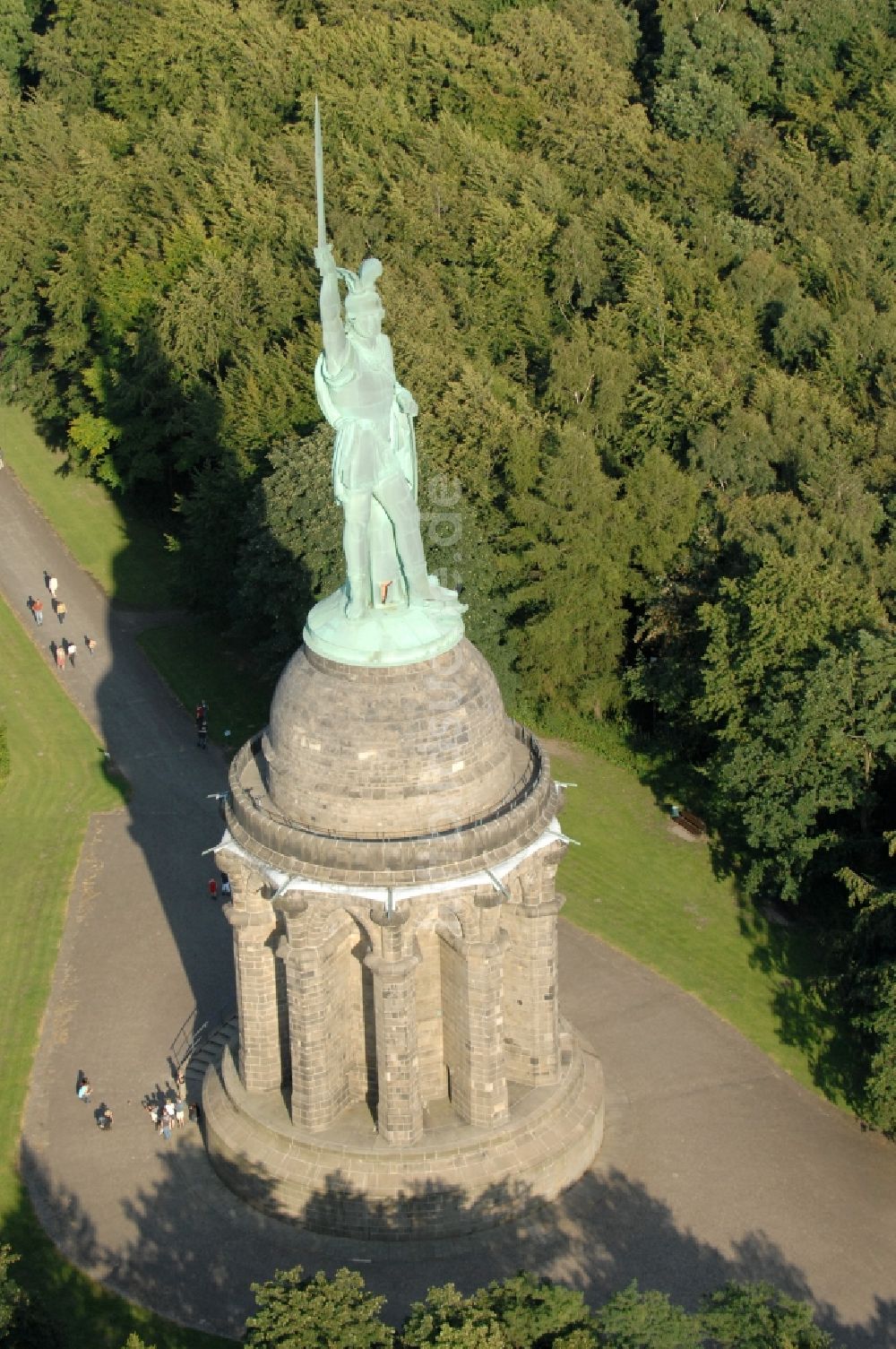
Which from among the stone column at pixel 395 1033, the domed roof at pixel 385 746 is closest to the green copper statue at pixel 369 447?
the domed roof at pixel 385 746

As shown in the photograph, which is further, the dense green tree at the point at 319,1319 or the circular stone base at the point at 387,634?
the circular stone base at the point at 387,634

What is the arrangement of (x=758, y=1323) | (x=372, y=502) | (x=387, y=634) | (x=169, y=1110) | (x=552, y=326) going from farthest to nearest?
(x=552, y=326), (x=169, y=1110), (x=387, y=634), (x=372, y=502), (x=758, y=1323)

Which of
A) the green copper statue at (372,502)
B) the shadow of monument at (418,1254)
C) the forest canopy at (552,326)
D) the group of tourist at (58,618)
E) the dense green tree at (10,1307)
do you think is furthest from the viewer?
the group of tourist at (58,618)

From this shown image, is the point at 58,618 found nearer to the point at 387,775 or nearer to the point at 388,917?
the point at 387,775

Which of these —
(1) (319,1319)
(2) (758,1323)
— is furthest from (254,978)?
(2) (758,1323)

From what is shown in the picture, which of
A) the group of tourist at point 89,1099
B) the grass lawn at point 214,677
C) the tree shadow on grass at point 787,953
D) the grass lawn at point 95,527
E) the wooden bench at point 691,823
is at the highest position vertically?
the tree shadow on grass at point 787,953

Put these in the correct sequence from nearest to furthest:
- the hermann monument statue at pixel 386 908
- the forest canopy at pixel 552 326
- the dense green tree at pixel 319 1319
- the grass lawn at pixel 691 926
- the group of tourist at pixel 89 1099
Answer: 1. the dense green tree at pixel 319 1319
2. the hermann monument statue at pixel 386 908
3. the group of tourist at pixel 89 1099
4. the grass lawn at pixel 691 926
5. the forest canopy at pixel 552 326

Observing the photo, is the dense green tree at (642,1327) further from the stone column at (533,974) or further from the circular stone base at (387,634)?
the circular stone base at (387,634)

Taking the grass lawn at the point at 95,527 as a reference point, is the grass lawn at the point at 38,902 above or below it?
above
